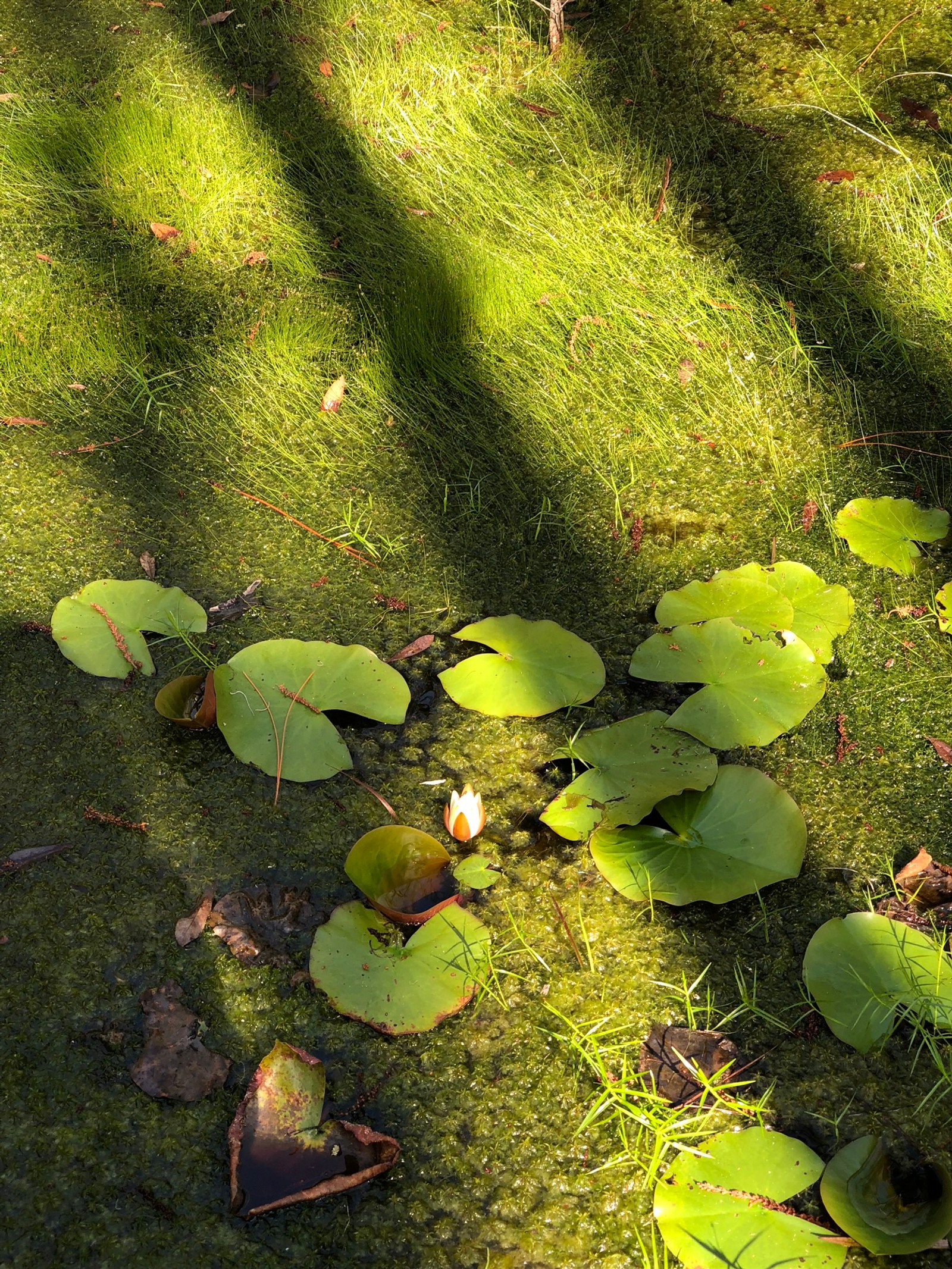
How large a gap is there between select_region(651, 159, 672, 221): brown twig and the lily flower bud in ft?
5.65

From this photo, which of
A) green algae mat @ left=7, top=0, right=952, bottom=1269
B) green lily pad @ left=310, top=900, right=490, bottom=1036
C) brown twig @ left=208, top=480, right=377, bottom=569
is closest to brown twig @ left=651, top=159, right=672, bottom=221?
green algae mat @ left=7, top=0, right=952, bottom=1269

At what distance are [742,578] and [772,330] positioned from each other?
78 cm

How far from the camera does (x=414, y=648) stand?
5.61 feet

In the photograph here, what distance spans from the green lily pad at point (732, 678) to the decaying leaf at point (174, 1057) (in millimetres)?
839

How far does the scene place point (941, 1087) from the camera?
3.92 ft

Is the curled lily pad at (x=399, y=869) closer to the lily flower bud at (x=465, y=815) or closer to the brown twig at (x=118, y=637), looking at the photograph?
the lily flower bud at (x=465, y=815)

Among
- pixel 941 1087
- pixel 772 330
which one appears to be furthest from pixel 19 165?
pixel 941 1087

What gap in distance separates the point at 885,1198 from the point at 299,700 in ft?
3.42

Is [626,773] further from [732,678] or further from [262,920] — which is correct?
[262,920]

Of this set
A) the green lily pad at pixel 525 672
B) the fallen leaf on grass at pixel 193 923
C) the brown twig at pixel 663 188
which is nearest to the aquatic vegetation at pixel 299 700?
the green lily pad at pixel 525 672

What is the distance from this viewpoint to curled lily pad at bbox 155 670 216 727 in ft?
4.90

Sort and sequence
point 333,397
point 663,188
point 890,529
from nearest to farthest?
1. point 890,529
2. point 333,397
3. point 663,188

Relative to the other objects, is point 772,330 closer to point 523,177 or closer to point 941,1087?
point 523,177

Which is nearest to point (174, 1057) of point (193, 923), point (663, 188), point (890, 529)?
point (193, 923)
